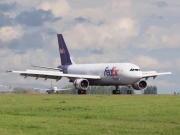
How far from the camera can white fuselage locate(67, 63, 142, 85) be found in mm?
80562

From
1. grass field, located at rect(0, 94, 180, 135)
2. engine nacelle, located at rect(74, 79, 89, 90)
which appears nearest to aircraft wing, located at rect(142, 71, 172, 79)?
engine nacelle, located at rect(74, 79, 89, 90)

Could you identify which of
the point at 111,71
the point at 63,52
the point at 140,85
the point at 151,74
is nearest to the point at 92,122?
the point at 111,71

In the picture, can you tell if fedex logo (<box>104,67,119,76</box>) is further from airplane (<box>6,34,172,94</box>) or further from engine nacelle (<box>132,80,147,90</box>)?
engine nacelle (<box>132,80,147,90</box>)

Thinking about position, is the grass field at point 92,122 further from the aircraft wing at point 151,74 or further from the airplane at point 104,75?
the aircraft wing at point 151,74

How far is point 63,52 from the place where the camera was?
104062 millimetres

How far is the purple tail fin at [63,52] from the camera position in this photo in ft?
337

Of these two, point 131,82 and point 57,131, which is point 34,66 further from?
point 57,131

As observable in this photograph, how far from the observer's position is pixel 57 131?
80.3 ft

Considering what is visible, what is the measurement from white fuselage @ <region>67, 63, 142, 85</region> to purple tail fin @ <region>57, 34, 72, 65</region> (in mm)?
11335

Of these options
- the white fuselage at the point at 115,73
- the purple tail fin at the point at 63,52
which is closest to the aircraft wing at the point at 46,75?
the white fuselage at the point at 115,73

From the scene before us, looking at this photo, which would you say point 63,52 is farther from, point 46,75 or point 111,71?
point 111,71

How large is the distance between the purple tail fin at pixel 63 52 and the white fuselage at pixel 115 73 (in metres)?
11.3

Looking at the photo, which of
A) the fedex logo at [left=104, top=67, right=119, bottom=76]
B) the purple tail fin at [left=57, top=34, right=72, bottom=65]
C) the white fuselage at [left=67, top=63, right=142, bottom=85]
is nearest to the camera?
the white fuselage at [left=67, top=63, right=142, bottom=85]

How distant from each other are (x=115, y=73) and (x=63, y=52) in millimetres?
23697
